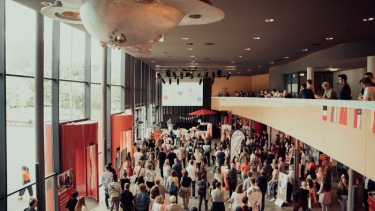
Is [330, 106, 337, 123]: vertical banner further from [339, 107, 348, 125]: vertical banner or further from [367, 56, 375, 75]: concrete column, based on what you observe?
[367, 56, 375, 75]: concrete column

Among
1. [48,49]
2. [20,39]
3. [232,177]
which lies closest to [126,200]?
[232,177]

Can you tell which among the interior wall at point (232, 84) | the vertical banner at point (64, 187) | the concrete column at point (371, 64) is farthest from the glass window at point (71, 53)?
the interior wall at point (232, 84)

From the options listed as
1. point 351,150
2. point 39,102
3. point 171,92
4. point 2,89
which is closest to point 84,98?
point 39,102

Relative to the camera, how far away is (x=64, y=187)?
8.72 m

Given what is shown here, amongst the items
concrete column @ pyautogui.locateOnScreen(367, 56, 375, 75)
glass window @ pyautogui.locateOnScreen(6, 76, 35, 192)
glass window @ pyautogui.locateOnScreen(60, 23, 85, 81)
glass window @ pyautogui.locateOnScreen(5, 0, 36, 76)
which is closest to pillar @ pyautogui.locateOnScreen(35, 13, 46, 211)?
glass window @ pyautogui.locateOnScreen(5, 0, 36, 76)

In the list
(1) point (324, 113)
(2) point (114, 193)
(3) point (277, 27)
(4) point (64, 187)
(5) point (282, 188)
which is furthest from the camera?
(5) point (282, 188)

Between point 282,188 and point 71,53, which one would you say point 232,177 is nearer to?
point 282,188

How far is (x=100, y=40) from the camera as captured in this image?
5.55 feet

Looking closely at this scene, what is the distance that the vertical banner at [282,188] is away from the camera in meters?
11.2

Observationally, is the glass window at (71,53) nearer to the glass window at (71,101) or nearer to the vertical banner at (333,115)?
the glass window at (71,101)

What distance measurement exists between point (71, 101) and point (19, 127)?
2.88m

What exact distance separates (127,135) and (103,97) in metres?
3.24

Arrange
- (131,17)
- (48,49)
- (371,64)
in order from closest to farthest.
Result: (131,17), (48,49), (371,64)

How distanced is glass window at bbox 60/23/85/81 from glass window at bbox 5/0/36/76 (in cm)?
160
